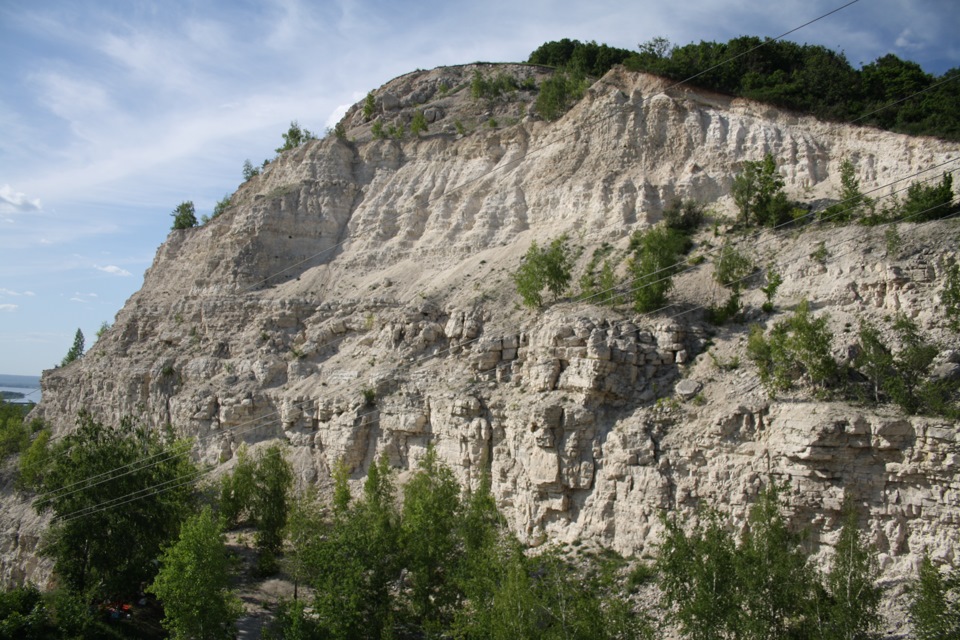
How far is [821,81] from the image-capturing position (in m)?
35.8

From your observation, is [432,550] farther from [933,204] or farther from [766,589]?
[933,204]

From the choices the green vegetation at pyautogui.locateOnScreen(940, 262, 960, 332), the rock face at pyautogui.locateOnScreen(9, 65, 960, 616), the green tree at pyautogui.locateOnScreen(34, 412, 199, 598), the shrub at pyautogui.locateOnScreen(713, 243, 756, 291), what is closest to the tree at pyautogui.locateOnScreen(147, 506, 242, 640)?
the green tree at pyautogui.locateOnScreen(34, 412, 199, 598)

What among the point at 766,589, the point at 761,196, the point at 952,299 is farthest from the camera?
the point at 761,196

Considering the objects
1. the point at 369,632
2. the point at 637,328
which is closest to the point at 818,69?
the point at 637,328

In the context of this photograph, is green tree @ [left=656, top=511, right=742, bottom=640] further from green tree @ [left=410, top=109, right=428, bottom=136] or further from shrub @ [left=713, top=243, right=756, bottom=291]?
green tree @ [left=410, top=109, right=428, bottom=136]

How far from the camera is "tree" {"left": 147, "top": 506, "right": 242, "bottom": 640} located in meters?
21.6

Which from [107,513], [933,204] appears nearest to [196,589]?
[107,513]

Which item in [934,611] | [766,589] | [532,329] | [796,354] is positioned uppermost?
[532,329]

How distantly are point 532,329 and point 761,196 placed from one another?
1180 centimetres

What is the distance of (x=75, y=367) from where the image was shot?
47.6 meters

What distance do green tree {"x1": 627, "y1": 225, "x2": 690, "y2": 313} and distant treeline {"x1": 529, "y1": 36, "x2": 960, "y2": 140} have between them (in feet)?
31.8

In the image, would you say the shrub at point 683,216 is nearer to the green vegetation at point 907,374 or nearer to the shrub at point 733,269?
the shrub at point 733,269

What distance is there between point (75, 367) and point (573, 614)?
4269cm

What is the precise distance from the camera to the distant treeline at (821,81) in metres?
32.5
